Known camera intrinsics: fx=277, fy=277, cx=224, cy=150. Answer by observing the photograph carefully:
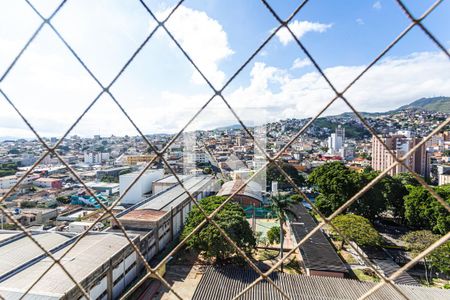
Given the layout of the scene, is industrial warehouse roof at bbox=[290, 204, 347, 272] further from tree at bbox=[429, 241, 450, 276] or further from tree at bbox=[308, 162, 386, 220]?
tree at bbox=[308, 162, 386, 220]

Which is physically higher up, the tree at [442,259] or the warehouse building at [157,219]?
the warehouse building at [157,219]

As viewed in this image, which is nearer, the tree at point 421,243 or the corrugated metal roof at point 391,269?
the corrugated metal roof at point 391,269

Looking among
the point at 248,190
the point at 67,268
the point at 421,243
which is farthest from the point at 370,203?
the point at 67,268

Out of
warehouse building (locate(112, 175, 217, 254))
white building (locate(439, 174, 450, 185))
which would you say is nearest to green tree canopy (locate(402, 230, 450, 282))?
warehouse building (locate(112, 175, 217, 254))

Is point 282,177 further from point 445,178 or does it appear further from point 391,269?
point 391,269

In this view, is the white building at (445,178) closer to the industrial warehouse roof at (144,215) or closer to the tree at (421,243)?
the tree at (421,243)

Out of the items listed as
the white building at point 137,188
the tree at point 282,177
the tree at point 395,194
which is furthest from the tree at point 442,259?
the white building at point 137,188

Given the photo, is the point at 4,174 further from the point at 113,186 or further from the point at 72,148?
the point at 72,148
